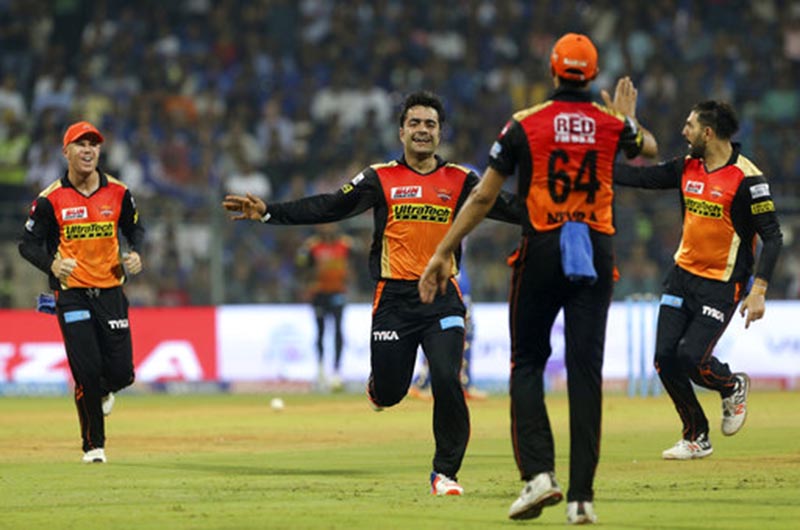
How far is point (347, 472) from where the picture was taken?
1324 centimetres

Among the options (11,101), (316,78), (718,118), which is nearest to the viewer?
(718,118)

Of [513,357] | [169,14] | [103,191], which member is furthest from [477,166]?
[513,357]

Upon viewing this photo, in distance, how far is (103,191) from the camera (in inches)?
574

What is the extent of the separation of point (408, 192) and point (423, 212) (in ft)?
0.59

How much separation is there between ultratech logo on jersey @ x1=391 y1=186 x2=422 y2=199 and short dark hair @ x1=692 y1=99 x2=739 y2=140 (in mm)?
3191

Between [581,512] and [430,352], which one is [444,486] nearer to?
[430,352]

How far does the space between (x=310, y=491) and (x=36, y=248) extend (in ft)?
13.5

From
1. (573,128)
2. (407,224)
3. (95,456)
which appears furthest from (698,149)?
(95,456)

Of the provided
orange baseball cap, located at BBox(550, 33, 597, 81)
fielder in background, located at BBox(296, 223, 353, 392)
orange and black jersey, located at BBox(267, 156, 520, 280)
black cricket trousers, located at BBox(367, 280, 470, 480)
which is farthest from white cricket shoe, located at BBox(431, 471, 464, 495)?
fielder in background, located at BBox(296, 223, 353, 392)

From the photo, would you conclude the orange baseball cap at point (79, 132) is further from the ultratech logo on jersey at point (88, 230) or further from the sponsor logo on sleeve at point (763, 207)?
the sponsor logo on sleeve at point (763, 207)

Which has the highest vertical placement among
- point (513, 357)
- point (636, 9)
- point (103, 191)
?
point (636, 9)

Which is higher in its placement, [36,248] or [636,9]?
[636,9]

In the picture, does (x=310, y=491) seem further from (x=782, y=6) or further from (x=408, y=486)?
(x=782, y=6)

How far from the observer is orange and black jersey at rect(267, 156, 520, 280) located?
11.9 metres
